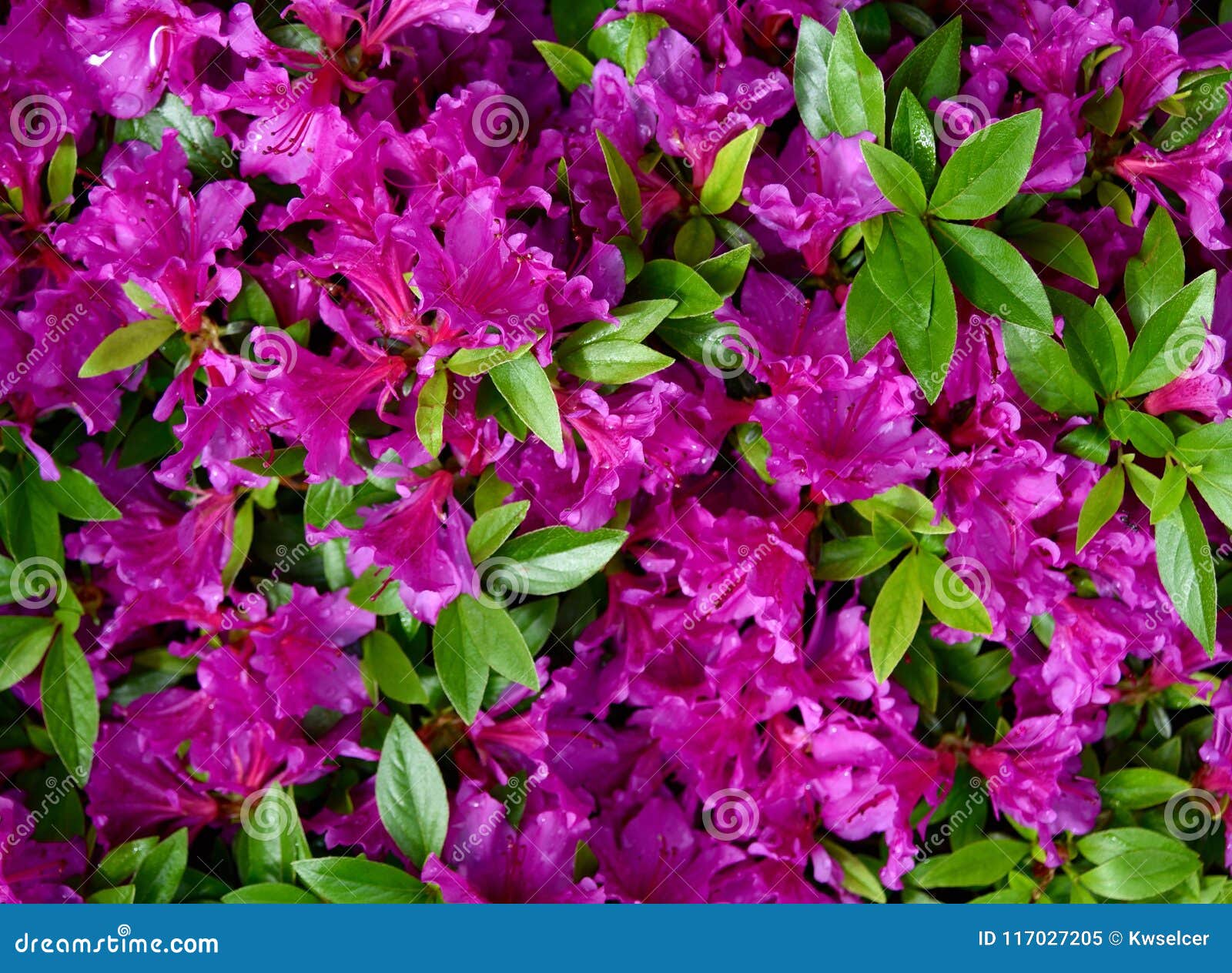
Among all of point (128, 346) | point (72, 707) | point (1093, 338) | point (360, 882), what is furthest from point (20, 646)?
point (1093, 338)

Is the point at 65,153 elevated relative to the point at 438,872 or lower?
elevated

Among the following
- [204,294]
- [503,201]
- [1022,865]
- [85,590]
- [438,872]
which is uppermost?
[503,201]

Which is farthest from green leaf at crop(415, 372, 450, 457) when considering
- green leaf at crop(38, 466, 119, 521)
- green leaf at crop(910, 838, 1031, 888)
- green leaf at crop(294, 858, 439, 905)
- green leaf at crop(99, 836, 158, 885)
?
green leaf at crop(910, 838, 1031, 888)

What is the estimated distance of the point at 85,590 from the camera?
1466 millimetres

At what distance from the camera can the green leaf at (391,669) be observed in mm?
1404

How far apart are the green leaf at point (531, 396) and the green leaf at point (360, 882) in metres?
0.64

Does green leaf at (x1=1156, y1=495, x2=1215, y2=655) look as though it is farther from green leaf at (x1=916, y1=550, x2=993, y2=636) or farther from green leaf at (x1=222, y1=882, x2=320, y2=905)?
green leaf at (x1=222, y1=882, x2=320, y2=905)

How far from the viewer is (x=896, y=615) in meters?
1.35

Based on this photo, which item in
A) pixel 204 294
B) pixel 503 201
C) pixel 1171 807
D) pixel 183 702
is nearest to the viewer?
pixel 503 201

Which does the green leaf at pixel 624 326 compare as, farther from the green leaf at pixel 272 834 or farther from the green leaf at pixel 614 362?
the green leaf at pixel 272 834

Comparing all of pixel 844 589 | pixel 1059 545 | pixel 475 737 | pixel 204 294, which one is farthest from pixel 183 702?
pixel 1059 545

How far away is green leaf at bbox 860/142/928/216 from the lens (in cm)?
119

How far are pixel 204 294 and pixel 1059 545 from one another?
1.14 metres

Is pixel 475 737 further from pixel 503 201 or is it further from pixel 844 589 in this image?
pixel 503 201
